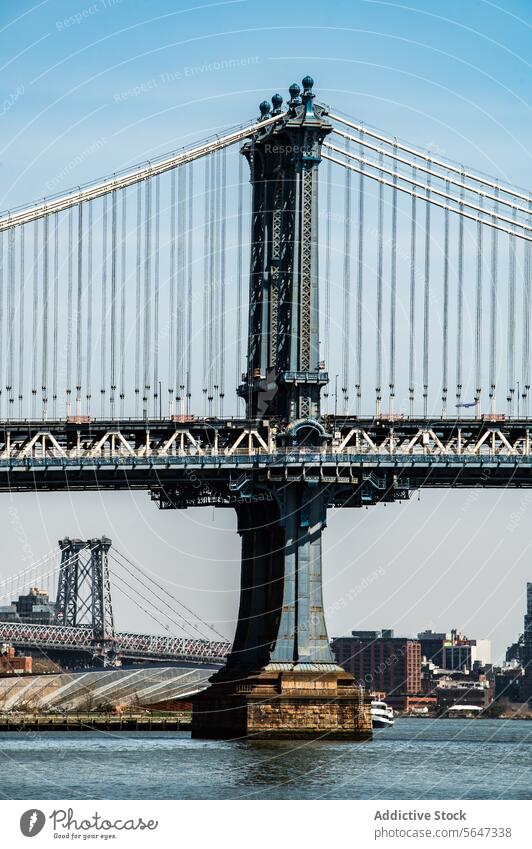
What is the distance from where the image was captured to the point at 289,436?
126 meters

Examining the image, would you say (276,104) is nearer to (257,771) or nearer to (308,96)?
(308,96)

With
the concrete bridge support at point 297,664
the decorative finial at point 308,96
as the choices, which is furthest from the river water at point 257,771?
the decorative finial at point 308,96

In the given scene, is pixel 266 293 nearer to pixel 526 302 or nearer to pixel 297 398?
pixel 297 398

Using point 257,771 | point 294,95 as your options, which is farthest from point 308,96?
point 257,771

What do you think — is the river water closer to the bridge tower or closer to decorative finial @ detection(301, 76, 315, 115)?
the bridge tower

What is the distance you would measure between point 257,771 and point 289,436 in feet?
92.4

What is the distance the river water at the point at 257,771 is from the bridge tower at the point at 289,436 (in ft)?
9.32

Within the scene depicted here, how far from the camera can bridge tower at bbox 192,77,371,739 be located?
12500cm

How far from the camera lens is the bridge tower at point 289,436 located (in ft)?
410

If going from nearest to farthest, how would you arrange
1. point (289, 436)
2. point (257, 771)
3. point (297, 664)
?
point (257, 771) → point (297, 664) → point (289, 436)

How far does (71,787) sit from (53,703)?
4068 inches

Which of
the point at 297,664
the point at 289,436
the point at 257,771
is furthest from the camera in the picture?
the point at 289,436

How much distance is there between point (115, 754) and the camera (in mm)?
120062
